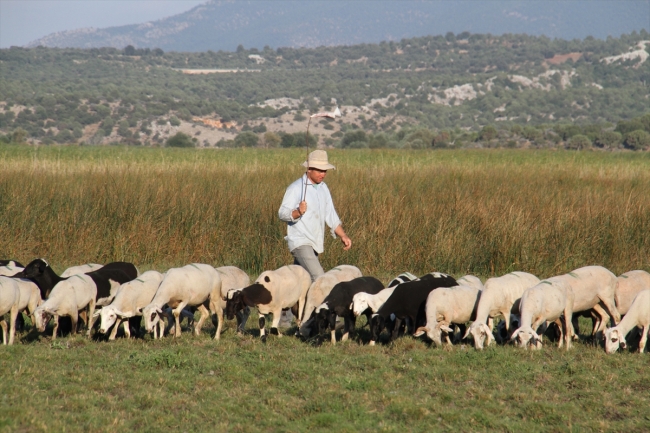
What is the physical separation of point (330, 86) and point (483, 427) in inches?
4871

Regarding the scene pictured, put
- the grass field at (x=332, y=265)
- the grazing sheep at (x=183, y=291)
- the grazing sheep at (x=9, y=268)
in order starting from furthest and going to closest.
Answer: the grazing sheep at (x=9, y=268) → the grazing sheep at (x=183, y=291) → the grass field at (x=332, y=265)

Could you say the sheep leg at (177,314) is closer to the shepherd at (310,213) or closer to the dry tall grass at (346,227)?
the shepherd at (310,213)

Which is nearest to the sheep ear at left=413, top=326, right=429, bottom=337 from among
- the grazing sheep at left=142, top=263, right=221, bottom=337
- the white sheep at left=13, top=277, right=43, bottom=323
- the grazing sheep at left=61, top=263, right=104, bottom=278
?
the grazing sheep at left=142, top=263, right=221, bottom=337

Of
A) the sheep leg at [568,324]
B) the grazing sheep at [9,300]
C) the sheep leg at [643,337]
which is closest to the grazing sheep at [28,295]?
the grazing sheep at [9,300]

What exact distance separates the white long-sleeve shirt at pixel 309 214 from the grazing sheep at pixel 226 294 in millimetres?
962

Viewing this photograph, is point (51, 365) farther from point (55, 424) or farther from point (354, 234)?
point (354, 234)

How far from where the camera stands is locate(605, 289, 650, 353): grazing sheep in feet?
27.3

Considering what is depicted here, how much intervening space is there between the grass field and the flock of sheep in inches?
10.6

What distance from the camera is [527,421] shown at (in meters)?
6.35

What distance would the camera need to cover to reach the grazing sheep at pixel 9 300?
8.13m

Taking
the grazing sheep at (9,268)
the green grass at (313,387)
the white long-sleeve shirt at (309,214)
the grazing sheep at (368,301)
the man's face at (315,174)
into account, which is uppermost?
the man's face at (315,174)

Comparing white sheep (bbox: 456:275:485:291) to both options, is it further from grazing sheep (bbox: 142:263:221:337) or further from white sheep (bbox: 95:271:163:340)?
white sheep (bbox: 95:271:163:340)

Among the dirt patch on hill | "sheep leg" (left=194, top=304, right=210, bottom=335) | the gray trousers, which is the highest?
the dirt patch on hill

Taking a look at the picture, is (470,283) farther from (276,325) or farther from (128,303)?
(128,303)
